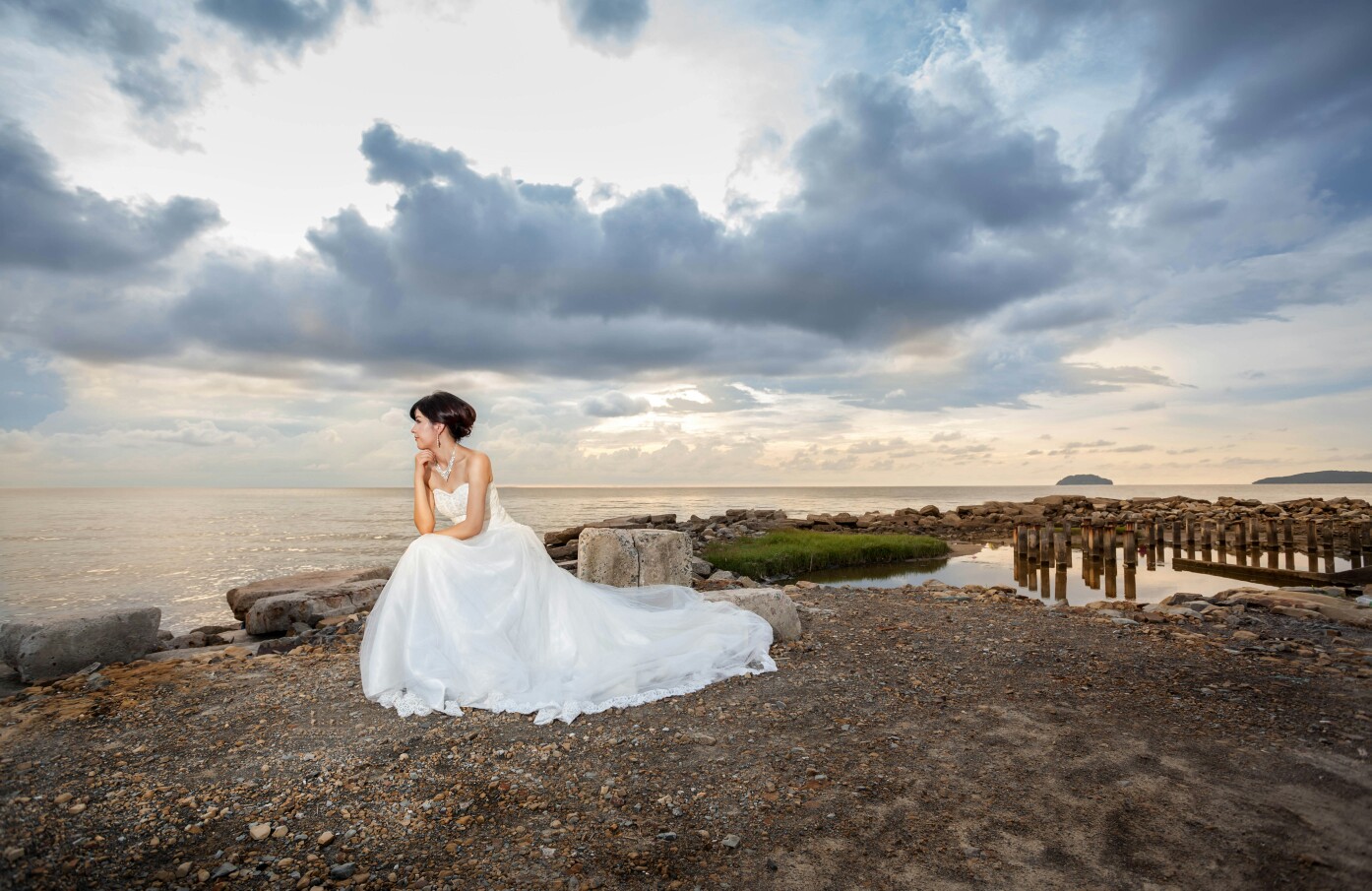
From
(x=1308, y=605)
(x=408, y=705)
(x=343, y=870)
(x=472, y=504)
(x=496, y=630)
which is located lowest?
(x=343, y=870)

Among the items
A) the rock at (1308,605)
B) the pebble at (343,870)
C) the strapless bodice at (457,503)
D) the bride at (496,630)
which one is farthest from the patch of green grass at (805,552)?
the pebble at (343,870)

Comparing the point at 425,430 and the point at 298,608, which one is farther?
the point at 298,608

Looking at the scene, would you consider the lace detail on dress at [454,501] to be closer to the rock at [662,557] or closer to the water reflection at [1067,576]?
the rock at [662,557]

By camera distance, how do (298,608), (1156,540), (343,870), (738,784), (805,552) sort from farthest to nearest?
(1156,540) < (805,552) < (298,608) < (738,784) < (343,870)

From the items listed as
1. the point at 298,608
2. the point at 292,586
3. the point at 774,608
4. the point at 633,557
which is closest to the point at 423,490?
the point at 633,557

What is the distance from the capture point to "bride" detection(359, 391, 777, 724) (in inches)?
222

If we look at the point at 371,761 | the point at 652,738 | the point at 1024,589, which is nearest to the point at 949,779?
the point at 652,738

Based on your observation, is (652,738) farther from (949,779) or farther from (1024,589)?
(1024,589)

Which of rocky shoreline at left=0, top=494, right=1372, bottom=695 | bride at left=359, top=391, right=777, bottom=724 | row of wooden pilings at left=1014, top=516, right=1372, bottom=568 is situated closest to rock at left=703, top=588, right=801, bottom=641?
bride at left=359, top=391, right=777, bottom=724

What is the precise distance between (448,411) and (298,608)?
675 cm

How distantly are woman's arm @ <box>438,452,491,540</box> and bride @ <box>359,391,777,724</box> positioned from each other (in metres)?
0.01

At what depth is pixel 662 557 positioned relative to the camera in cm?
911

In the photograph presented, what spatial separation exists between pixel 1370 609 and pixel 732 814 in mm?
11204

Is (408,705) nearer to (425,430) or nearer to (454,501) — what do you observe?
(454,501)
